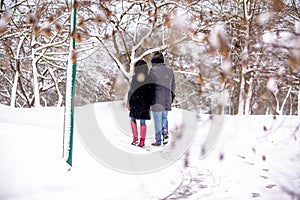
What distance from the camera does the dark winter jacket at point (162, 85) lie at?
6.35m

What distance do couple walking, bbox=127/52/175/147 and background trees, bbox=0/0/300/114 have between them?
0.79m

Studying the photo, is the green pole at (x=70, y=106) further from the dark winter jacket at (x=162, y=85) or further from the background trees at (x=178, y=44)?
the dark winter jacket at (x=162, y=85)

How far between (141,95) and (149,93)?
18cm

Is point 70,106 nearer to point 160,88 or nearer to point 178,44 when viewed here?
point 160,88

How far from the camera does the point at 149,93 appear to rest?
6.33 metres

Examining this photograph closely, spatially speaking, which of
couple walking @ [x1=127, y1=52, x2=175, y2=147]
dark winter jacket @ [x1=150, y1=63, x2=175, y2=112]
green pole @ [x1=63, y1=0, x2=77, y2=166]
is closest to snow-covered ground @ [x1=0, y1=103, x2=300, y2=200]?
green pole @ [x1=63, y1=0, x2=77, y2=166]

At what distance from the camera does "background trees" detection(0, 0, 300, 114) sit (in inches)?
138

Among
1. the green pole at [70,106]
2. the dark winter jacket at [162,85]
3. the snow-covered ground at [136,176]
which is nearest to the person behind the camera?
the snow-covered ground at [136,176]

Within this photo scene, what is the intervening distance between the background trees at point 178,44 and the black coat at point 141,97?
1.03 m

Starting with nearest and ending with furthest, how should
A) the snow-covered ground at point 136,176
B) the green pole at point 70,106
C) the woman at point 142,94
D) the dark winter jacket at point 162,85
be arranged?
the snow-covered ground at point 136,176, the green pole at point 70,106, the woman at point 142,94, the dark winter jacket at point 162,85

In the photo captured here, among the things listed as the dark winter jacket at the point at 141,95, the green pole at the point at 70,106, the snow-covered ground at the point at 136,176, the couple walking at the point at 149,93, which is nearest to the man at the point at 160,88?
the couple walking at the point at 149,93

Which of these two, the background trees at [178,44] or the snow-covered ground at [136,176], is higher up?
the background trees at [178,44]

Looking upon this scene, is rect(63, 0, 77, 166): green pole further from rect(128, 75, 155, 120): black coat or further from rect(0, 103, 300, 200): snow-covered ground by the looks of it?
rect(128, 75, 155, 120): black coat

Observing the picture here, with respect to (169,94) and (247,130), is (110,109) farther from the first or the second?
(247,130)
